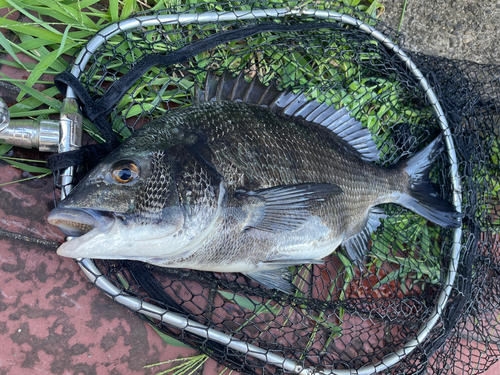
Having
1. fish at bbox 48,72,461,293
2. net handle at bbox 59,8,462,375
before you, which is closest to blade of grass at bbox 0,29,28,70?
net handle at bbox 59,8,462,375

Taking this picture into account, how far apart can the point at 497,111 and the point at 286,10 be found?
1.57m

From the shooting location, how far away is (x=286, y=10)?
1708mm

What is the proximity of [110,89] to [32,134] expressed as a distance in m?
0.38

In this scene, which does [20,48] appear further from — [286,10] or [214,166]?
[286,10]

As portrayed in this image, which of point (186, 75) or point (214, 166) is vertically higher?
point (186, 75)

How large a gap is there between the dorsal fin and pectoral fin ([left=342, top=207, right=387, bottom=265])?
337 millimetres

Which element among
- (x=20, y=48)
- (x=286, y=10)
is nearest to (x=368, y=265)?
(x=286, y=10)

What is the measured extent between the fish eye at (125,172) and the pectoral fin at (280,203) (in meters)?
0.41

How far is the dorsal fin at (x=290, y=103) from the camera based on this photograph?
1.56m

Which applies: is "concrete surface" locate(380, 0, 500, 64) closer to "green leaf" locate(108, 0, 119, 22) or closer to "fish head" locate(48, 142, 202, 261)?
"green leaf" locate(108, 0, 119, 22)

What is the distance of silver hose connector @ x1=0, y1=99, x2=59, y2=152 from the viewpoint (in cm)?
135

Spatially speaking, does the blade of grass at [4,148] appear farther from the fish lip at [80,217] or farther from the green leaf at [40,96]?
the fish lip at [80,217]

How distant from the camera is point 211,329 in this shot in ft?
4.86

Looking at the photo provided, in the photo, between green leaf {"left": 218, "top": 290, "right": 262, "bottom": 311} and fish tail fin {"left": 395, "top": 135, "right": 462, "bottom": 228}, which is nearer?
green leaf {"left": 218, "top": 290, "right": 262, "bottom": 311}
